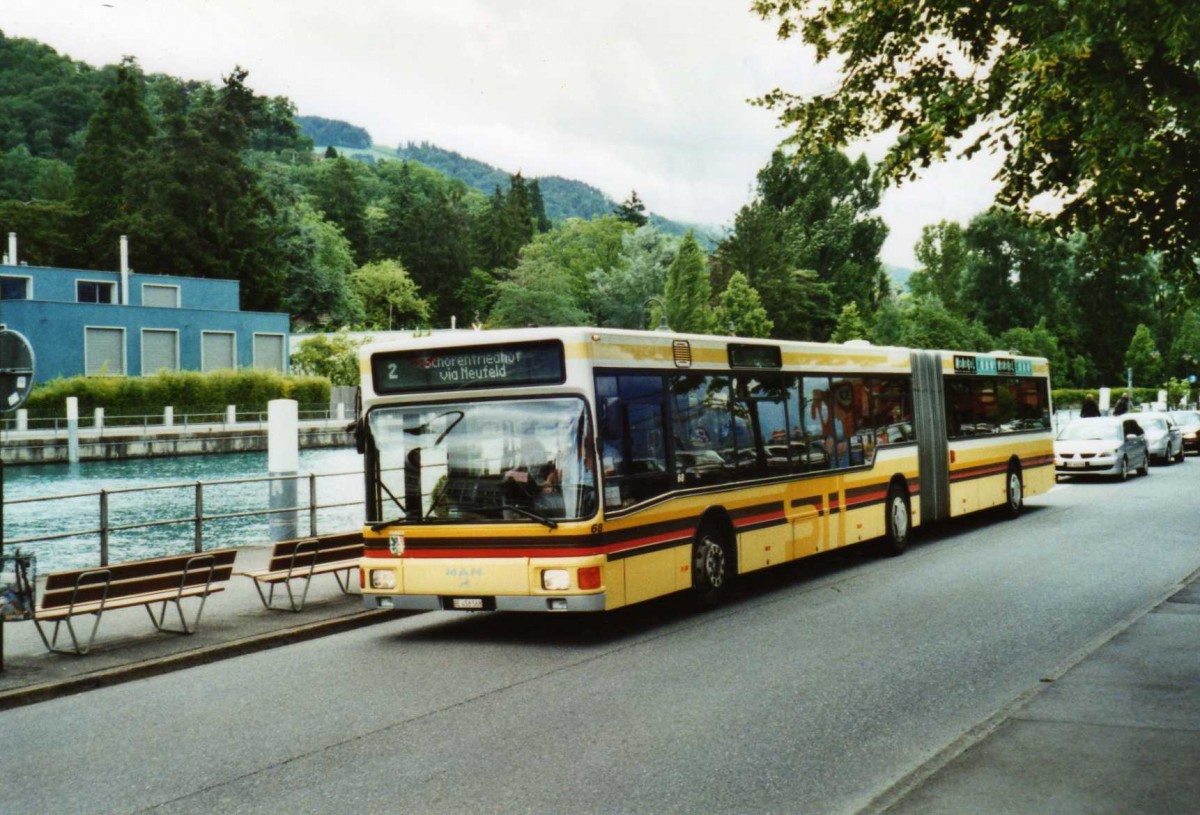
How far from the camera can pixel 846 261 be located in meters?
100

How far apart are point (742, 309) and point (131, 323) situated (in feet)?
140

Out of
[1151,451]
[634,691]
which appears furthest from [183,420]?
[634,691]

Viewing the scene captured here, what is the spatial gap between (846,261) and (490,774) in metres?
96.9

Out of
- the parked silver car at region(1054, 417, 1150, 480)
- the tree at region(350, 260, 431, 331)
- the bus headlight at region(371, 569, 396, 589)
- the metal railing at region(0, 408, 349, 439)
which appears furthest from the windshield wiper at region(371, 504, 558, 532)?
the tree at region(350, 260, 431, 331)

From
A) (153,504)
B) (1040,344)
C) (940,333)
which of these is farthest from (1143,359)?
(153,504)

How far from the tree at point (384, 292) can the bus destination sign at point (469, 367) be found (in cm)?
10398

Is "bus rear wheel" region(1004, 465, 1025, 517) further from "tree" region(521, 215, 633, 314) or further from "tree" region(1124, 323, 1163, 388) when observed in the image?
"tree" region(521, 215, 633, 314)

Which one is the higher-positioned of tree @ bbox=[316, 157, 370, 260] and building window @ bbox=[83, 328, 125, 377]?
tree @ bbox=[316, 157, 370, 260]

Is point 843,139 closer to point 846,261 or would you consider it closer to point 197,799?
point 197,799

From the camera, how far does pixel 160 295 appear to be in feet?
250

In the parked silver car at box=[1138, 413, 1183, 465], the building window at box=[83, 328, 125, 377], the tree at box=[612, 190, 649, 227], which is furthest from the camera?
the tree at box=[612, 190, 649, 227]

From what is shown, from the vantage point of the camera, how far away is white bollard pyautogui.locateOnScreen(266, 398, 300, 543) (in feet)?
48.4

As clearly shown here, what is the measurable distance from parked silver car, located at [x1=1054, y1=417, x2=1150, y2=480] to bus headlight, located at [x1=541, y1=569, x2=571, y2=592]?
22.2m

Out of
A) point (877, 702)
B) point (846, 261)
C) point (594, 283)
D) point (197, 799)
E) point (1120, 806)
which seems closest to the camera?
point (1120, 806)
